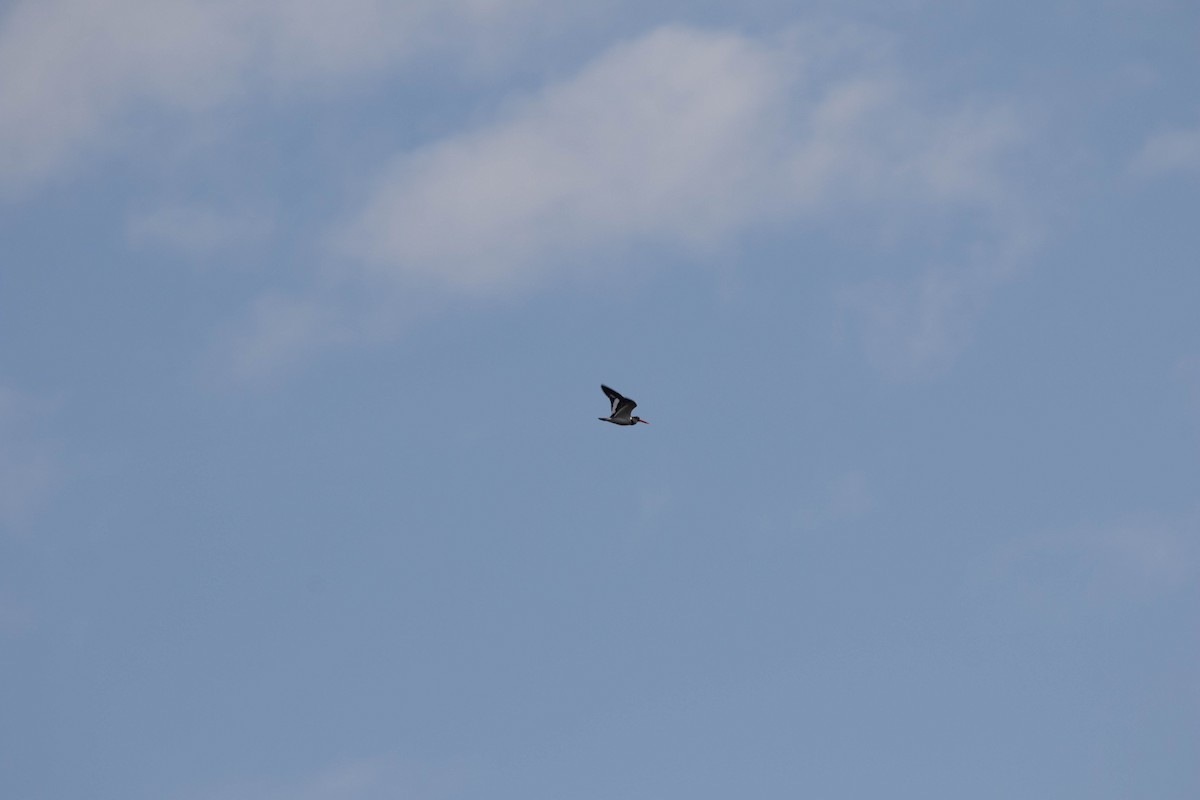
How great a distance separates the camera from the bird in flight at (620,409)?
34625mm

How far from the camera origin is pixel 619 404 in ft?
116

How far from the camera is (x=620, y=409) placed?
35500mm

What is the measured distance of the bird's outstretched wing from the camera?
34500 millimetres

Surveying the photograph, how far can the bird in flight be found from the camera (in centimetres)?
3462

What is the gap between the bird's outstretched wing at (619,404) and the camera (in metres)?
34.5

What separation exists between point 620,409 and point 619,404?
0.42 m

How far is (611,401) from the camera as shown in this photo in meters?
35.6
